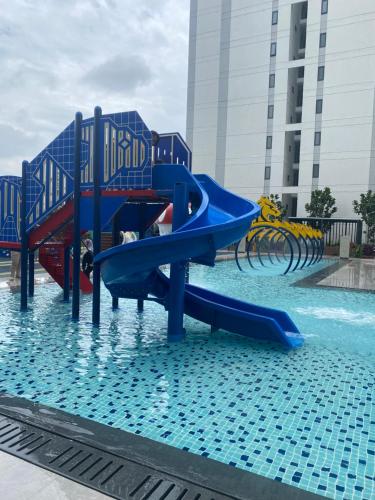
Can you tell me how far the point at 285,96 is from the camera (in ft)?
121

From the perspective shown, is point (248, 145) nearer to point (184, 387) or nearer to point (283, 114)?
point (283, 114)

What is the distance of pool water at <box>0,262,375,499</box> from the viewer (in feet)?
9.88

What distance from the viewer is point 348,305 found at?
366 inches

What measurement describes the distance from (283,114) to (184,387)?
36.6 meters

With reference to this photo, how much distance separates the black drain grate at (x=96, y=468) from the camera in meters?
2.42

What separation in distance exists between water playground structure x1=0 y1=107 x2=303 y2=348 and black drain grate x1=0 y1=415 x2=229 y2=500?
261 centimetres

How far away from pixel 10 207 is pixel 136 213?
8.01 feet

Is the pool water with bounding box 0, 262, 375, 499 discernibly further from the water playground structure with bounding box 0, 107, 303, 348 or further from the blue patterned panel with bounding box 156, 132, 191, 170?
the blue patterned panel with bounding box 156, 132, 191, 170

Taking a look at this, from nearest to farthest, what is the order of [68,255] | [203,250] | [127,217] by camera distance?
[203,250] < [127,217] < [68,255]

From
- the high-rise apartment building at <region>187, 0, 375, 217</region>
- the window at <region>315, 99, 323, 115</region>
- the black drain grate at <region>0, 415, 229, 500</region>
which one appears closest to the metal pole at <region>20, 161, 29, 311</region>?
the black drain grate at <region>0, 415, 229, 500</region>

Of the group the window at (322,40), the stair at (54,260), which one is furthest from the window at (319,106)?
the stair at (54,260)

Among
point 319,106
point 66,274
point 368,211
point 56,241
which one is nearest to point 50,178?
point 66,274

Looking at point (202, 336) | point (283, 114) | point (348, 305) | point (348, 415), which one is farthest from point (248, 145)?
point (348, 415)

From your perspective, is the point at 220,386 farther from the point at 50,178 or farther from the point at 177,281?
the point at 50,178
